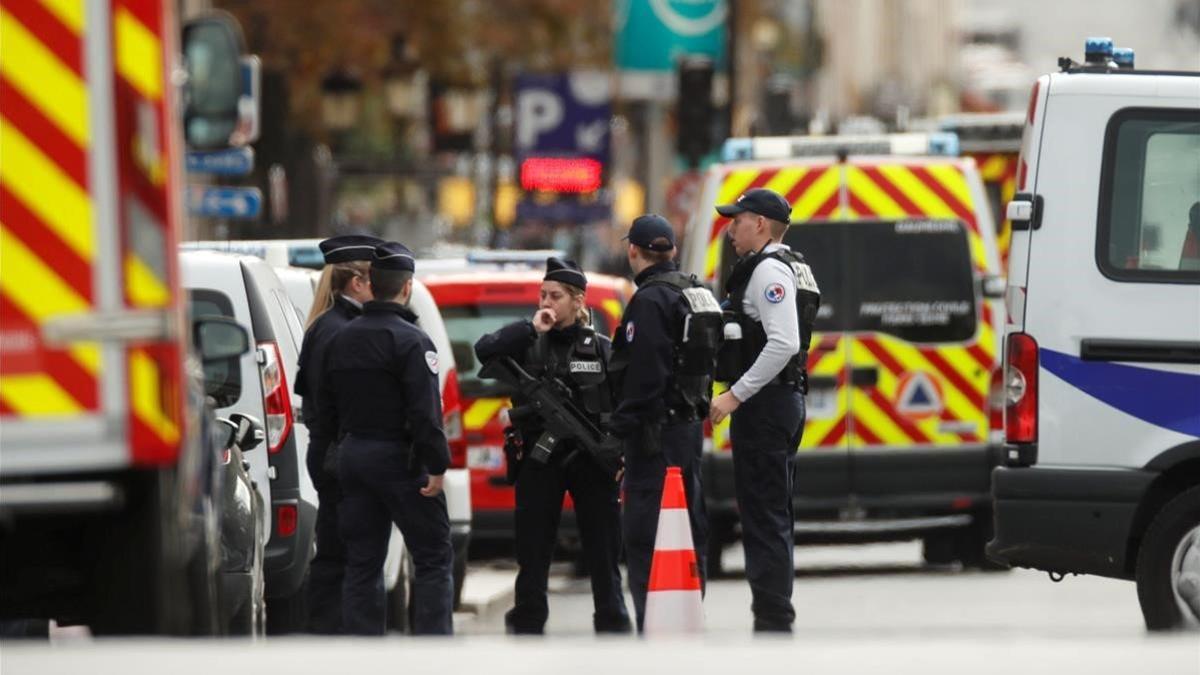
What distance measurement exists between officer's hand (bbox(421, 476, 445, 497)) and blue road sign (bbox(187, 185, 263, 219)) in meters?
13.2

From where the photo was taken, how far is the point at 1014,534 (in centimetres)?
1148

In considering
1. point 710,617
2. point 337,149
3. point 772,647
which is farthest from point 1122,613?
point 337,149

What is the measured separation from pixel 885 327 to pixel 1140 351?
525 cm

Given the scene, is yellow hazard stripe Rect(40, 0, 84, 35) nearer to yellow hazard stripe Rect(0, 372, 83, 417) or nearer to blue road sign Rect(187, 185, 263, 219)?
yellow hazard stripe Rect(0, 372, 83, 417)

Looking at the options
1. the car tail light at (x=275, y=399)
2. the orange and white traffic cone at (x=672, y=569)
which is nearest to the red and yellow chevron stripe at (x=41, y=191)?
the orange and white traffic cone at (x=672, y=569)

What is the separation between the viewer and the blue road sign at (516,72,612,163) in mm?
30344

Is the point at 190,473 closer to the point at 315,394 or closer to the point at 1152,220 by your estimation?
the point at 315,394

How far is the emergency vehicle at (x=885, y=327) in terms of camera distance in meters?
16.3

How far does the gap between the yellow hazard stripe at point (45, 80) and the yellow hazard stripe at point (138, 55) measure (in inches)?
4.6

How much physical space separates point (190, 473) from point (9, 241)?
86 cm

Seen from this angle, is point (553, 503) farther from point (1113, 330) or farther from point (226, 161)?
point (226, 161)

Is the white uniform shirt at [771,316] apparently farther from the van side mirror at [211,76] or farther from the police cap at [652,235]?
the van side mirror at [211,76]

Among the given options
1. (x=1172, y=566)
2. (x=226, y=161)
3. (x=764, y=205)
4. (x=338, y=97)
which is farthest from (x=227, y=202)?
(x=1172, y=566)

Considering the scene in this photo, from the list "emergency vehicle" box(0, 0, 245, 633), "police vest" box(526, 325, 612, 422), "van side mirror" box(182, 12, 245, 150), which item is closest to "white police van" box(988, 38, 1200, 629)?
"police vest" box(526, 325, 612, 422)
